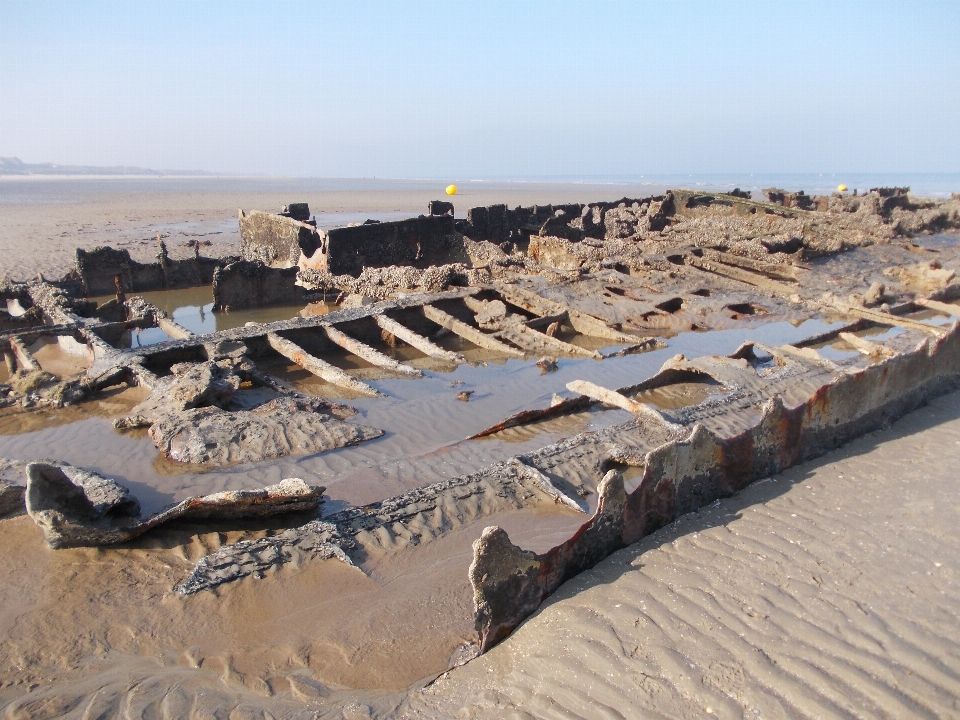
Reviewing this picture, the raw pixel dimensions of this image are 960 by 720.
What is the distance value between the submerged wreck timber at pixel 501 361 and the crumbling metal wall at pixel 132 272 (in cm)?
9

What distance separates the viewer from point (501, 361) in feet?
30.3

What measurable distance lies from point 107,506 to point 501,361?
5.58 metres

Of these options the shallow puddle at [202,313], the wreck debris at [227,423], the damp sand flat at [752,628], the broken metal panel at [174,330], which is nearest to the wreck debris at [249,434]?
the wreck debris at [227,423]

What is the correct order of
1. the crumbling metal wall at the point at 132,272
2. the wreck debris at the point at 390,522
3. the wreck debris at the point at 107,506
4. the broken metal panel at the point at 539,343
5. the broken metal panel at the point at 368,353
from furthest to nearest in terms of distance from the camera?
the crumbling metal wall at the point at 132,272 < the broken metal panel at the point at 539,343 < the broken metal panel at the point at 368,353 < the wreck debris at the point at 107,506 < the wreck debris at the point at 390,522

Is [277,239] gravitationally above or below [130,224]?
above

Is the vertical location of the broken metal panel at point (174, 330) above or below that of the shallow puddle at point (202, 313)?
above

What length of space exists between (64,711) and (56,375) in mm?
6303

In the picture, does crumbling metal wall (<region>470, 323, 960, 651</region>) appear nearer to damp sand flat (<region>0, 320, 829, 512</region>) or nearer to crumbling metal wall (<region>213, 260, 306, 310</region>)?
damp sand flat (<region>0, 320, 829, 512</region>)

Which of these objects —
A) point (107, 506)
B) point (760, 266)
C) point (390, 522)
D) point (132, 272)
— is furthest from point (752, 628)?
point (132, 272)

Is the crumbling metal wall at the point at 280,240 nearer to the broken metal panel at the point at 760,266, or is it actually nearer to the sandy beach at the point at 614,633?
the broken metal panel at the point at 760,266

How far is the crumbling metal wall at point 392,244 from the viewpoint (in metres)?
15.0

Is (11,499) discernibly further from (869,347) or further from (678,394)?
(869,347)

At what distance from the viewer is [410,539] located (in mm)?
4602

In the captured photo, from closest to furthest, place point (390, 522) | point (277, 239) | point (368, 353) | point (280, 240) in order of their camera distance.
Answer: point (390, 522), point (368, 353), point (280, 240), point (277, 239)
